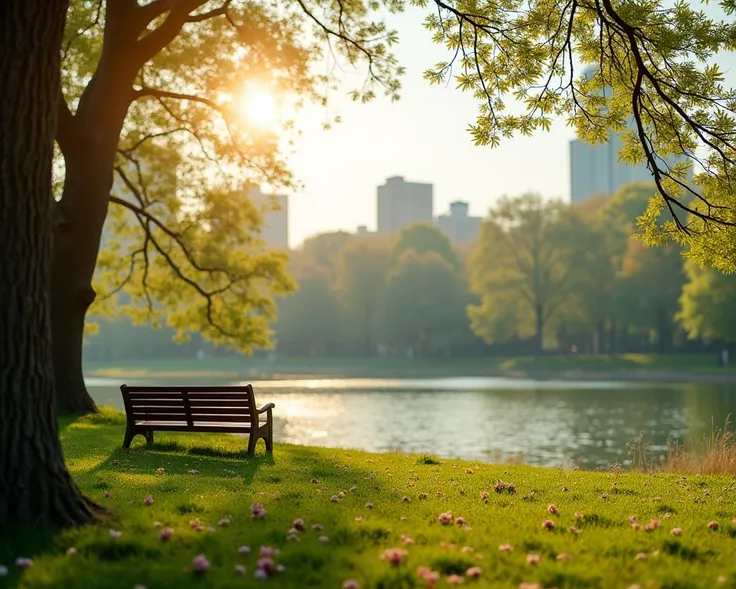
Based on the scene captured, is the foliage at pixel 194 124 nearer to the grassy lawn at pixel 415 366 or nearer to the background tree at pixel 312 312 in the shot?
the grassy lawn at pixel 415 366

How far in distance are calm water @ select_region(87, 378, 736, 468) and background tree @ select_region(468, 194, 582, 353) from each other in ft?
64.5

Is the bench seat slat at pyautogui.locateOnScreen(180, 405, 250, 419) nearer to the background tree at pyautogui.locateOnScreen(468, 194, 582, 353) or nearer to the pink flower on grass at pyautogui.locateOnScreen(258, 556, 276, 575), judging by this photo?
the pink flower on grass at pyautogui.locateOnScreen(258, 556, 276, 575)

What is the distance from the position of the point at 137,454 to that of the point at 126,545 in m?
6.47

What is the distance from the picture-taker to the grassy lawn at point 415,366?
61281 millimetres

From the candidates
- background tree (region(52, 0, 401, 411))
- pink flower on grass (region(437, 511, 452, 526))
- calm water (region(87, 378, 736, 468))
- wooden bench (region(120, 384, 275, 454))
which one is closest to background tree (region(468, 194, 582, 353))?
calm water (region(87, 378, 736, 468))

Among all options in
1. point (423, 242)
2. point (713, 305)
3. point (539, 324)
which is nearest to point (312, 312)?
point (423, 242)

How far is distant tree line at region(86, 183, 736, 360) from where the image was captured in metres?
65.2

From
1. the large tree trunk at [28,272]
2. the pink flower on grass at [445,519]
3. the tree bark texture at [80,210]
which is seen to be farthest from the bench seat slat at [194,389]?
the pink flower on grass at [445,519]

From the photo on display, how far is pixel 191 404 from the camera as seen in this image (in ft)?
40.0

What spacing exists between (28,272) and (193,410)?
605 centimetres

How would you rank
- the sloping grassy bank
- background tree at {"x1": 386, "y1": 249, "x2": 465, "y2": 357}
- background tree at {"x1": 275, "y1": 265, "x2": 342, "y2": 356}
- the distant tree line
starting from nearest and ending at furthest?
1. the sloping grassy bank
2. the distant tree line
3. background tree at {"x1": 386, "y1": 249, "x2": 465, "y2": 357}
4. background tree at {"x1": 275, "y1": 265, "x2": 342, "y2": 356}

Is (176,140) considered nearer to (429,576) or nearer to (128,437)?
(128,437)

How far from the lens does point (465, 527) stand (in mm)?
6453

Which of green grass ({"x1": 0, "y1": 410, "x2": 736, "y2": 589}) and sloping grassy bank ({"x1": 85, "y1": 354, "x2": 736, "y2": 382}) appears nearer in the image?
green grass ({"x1": 0, "y1": 410, "x2": 736, "y2": 589})
